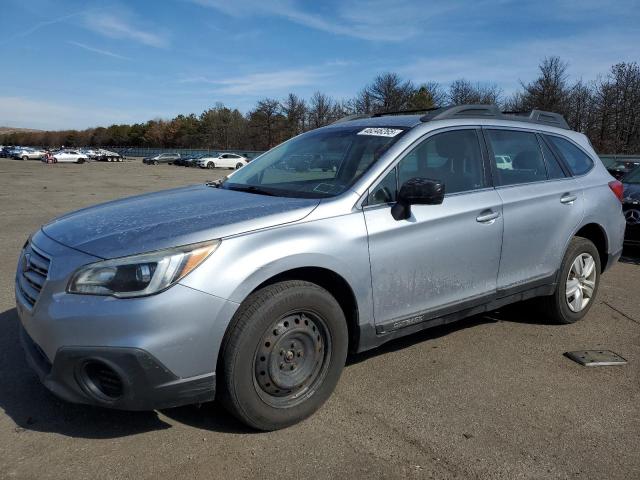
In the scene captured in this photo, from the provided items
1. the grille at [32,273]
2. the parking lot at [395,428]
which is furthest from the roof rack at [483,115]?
the grille at [32,273]

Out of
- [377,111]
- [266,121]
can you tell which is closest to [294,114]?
[266,121]

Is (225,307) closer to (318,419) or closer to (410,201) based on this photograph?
(318,419)

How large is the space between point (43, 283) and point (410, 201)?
2.11m

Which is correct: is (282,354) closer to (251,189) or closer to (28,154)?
(251,189)

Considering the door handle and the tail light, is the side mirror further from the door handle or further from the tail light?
the tail light

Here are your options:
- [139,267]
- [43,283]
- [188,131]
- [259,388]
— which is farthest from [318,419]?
[188,131]

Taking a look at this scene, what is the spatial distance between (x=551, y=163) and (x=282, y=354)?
10.1 ft

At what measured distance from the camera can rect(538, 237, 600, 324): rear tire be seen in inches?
178

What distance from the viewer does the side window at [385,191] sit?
323cm

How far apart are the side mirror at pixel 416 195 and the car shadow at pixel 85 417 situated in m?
1.61

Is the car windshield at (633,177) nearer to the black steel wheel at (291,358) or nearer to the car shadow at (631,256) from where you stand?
the car shadow at (631,256)

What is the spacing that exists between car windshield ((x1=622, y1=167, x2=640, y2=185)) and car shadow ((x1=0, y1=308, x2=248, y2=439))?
8000mm

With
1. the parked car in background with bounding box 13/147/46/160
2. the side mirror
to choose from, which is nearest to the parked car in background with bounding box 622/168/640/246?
the side mirror

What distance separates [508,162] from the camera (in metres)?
4.16
